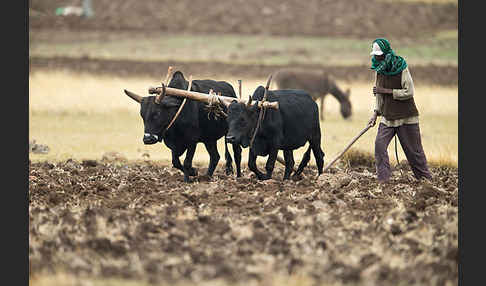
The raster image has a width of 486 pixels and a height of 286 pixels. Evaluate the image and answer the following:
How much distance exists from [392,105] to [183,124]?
122 inches

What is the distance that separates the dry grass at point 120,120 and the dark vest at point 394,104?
11.8 feet

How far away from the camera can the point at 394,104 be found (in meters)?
13.0

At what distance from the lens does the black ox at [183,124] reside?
13422mm

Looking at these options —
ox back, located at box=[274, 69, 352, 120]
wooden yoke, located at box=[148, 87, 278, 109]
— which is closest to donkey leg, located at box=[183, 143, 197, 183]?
wooden yoke, located at box=[148, 87, 278, 109]

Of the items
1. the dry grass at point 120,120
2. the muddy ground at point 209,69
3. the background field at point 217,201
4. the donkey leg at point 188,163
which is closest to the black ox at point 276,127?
the background field at point 217,201

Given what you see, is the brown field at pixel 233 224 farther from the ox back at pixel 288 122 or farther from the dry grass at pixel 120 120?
the ox back at pixel 288 122

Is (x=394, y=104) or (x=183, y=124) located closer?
(x=394, y=104)

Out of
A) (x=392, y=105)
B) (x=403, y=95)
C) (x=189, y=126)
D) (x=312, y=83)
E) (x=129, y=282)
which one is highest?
(x=312, y=83)

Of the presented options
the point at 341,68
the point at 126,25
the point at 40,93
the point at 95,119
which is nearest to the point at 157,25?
the point at 126,25

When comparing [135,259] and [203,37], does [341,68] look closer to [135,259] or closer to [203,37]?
[203,37]

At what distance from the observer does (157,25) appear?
47.7m

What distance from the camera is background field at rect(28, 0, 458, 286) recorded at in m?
8.02

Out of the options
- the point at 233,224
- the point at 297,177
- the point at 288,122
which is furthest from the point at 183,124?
the point at 233,224

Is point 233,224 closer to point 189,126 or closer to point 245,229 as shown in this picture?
point 245,229
